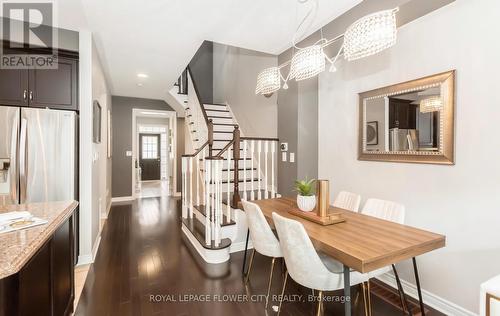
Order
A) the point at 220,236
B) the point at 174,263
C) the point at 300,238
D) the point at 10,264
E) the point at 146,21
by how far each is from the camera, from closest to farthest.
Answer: the point at 10,264 < the point at 300,238 < the point at 146,21 < the point at 174,263 < the point at 220,236

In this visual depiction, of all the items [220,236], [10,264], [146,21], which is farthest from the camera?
[220,236]

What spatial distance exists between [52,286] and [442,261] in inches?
110

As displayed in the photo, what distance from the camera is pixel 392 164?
93.5 inches

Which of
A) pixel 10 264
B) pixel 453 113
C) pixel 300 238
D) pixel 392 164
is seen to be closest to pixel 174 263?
pixel 300 238

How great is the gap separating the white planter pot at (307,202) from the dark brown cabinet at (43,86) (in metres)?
2.64

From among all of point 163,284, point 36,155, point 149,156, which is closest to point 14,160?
point 36,155

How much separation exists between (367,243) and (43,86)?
3.38 meters

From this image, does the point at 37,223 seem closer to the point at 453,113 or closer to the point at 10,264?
the point at 10,264

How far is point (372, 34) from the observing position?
5.18 feet

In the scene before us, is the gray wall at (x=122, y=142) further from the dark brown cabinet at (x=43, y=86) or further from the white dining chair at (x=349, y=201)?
the white dining chair at (x=349, y=201)

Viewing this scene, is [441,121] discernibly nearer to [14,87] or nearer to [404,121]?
[404,121]

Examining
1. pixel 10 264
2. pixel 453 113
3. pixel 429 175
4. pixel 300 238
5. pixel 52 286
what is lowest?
pixel 52 286

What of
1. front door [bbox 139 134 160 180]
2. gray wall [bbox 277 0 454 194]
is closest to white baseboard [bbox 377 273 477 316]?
gray wall [bbox 277 0 454 194]

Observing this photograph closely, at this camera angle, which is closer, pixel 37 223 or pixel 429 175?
pixel 37 223
